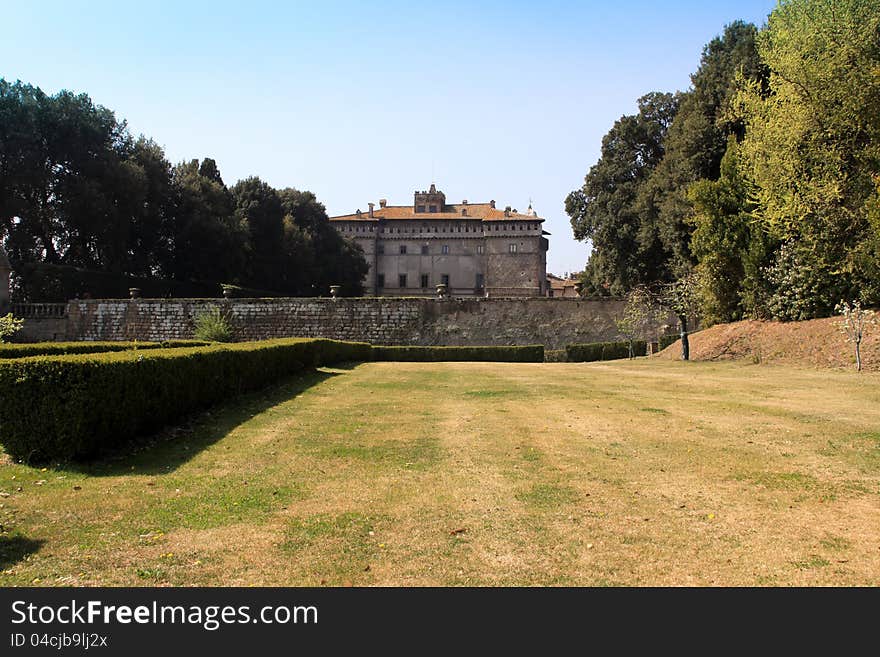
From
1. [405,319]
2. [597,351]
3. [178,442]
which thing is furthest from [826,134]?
[405,319]

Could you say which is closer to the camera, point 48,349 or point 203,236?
point 48,349

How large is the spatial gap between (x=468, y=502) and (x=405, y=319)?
29.5m

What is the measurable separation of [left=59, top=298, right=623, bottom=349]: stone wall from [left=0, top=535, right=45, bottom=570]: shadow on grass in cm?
3011

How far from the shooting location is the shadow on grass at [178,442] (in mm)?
7227

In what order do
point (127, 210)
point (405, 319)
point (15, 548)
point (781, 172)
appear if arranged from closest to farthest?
point (15, 548), point (781, 172), point (405, 319), point (127, 210)

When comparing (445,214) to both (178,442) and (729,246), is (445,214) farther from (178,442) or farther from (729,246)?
(178,442)

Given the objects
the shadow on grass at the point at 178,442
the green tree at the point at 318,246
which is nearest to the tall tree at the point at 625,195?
the green tree at the point at 318,246

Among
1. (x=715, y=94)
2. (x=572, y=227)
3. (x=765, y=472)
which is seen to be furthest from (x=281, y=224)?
(x=765, y=472)

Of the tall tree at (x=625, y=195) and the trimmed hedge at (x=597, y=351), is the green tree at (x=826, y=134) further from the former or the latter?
the tall tree at (x=625, y=195)

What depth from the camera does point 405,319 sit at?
35094 mm

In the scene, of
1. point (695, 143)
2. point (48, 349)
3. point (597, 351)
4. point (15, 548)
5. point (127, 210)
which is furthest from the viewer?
point (127, 210)

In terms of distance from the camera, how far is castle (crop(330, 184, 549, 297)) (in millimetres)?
71438

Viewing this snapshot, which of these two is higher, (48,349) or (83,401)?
(48,349)

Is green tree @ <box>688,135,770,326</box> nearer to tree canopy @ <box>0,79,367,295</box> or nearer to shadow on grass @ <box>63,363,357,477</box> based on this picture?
shadow on grass @ <box>63,363,357,477</box>
